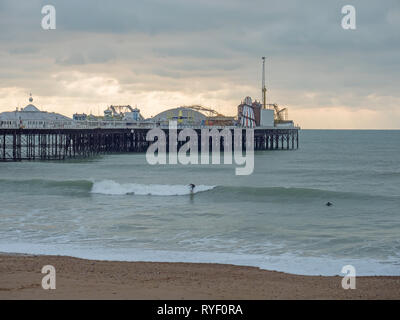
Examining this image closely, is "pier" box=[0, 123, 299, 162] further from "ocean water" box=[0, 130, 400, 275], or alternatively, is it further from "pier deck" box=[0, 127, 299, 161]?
"ocean water" box=[0, 130, 400, 275]

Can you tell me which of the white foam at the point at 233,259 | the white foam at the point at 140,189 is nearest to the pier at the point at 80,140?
the white foam at the point at 140,189

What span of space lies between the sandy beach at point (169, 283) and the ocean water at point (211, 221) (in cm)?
92

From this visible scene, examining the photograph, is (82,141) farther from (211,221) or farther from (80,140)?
(211,221)

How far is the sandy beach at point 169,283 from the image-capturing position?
9906 mm

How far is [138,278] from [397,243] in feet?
27.0

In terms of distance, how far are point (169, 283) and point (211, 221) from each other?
938 cm

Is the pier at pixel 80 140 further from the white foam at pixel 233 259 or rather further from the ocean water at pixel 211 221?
the white foam at pixel 233 259

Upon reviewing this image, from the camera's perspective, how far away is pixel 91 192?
29781 millimetres

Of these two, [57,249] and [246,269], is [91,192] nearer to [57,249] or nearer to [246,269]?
[57,249]

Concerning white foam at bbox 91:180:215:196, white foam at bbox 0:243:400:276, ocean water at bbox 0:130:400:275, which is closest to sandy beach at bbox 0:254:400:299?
white foam at bbox 0:243:400:276

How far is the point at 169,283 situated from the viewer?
10.9 meters

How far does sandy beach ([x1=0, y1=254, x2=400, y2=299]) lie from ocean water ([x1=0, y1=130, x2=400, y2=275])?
0.92 meters

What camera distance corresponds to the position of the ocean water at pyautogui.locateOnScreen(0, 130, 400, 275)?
46.8 ft
